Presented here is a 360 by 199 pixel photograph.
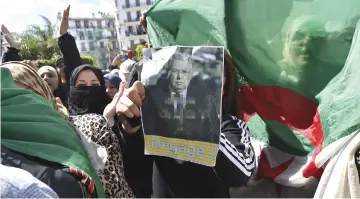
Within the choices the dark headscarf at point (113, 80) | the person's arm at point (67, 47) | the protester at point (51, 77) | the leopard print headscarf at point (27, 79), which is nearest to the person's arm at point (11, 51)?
the protester at point (51, 77)

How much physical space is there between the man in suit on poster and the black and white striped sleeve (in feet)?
0.27

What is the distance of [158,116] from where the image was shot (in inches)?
51.4

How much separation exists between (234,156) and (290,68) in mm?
488

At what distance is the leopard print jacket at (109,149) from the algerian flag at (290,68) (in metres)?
0.58

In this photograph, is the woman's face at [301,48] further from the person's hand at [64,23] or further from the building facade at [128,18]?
the building facade at [128,18]

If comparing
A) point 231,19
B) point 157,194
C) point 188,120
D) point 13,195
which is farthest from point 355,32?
point 13,195

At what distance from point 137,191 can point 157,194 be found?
22cm

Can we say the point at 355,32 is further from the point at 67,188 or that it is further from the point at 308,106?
the point at 67,188

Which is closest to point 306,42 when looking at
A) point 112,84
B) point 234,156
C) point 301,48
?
point 301,48

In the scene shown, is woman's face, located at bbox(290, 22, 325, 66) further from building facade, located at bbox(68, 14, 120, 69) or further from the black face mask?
building facade, located at bbox(68, 14, 120, 69)

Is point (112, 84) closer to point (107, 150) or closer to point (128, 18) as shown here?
point (107, 150)

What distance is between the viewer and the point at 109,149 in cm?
146

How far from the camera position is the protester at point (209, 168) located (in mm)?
1289

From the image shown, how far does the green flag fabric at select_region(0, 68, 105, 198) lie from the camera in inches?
39.6
